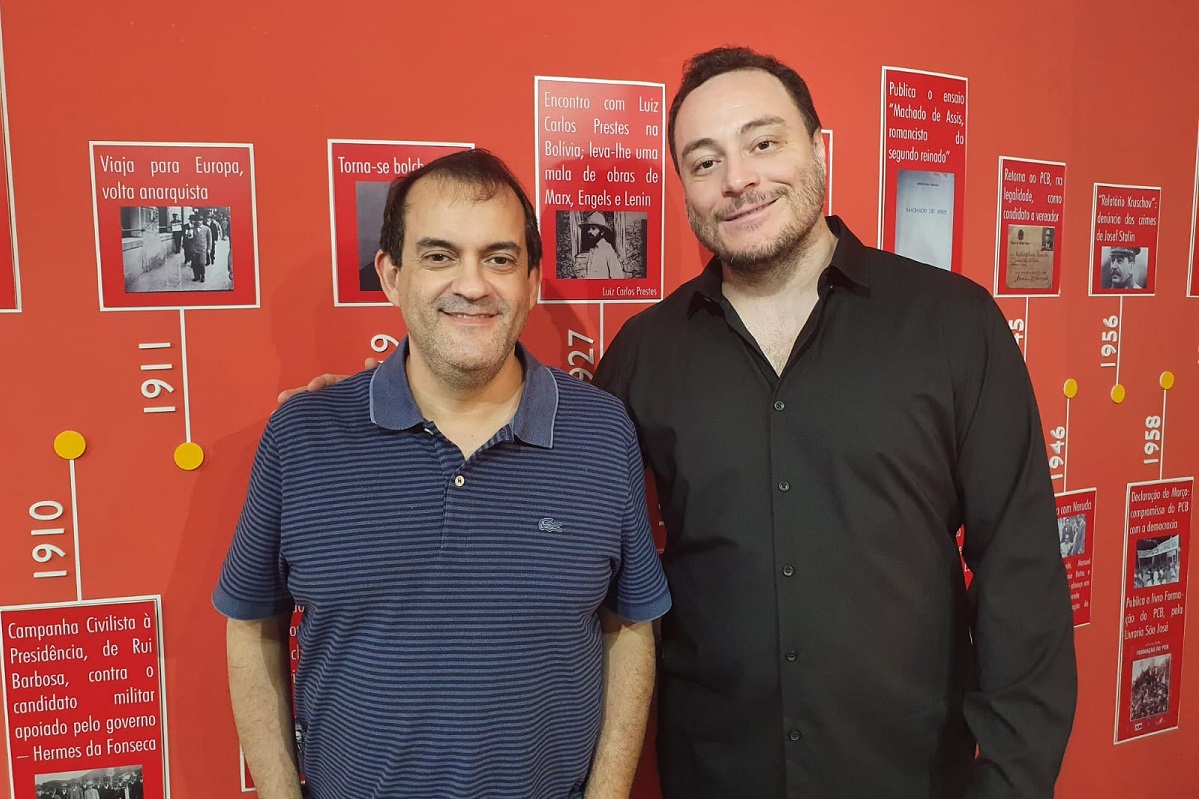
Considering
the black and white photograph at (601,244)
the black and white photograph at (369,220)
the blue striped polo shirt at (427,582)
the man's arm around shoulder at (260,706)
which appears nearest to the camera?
the blue striped polo shirt at (427,582)

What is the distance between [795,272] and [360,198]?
80 centimetres

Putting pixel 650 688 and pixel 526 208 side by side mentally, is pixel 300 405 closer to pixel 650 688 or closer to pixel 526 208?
pixel 526 208

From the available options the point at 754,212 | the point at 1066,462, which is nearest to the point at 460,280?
the point at 754,212

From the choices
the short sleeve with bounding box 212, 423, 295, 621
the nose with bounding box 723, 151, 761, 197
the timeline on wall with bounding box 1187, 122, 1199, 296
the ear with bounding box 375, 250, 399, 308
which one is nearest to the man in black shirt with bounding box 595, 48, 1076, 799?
the nose with bounding box 723, 151, 761, 197

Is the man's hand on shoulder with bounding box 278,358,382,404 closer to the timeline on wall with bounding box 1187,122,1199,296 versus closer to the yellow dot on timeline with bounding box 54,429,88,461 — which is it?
the yellow dot on timeline with bounding box 54,429,88,461

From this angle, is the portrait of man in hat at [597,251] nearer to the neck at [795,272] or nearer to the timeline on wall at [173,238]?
the neck at [795,272]

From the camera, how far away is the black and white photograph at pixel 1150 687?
7.50ft

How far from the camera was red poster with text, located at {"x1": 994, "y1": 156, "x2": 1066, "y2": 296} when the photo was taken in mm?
1953

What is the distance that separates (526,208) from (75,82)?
795 mm

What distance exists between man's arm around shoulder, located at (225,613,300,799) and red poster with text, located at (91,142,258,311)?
59cm

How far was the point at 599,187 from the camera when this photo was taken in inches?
63.3

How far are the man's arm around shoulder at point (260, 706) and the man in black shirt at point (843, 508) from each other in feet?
2.26

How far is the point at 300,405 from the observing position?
121cm

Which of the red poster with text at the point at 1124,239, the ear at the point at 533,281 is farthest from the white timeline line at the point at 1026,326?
the ear at the point at 533,281
